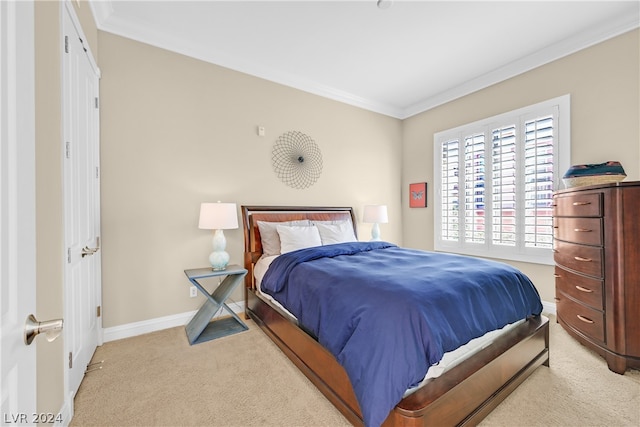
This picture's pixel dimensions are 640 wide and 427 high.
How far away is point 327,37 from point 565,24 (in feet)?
7.45

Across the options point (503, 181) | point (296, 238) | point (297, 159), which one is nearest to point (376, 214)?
point (297, 159)

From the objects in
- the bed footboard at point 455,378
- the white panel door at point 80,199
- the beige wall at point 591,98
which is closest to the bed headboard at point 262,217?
the bed footboard at point 455,378

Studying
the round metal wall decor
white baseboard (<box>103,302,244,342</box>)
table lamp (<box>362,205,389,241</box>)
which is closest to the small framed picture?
table lamp (<box>362,205,389,241</box>)

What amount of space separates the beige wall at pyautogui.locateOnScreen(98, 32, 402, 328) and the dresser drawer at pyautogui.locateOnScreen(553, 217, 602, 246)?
8.75 ft

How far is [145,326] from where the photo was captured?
269 cm

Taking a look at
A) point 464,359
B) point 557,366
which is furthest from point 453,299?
point 557,366

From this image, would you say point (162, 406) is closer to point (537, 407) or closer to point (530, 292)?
point (537, 407)

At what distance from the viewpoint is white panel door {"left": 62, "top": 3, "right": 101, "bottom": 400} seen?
164 centimetres

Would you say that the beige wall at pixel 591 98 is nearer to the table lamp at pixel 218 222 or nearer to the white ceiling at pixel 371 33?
the white ceiling at pixel 371 33

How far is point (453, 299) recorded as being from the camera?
1.57 metres

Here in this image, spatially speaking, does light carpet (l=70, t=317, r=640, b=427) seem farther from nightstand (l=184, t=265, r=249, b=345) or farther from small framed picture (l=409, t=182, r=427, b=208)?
small framed picture (l=409, t=182, r=427, b=208)

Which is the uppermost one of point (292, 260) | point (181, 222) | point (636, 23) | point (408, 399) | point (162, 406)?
point (636, 23)

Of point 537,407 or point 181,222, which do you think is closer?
point 537,407

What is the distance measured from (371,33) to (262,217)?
2.24 meters
